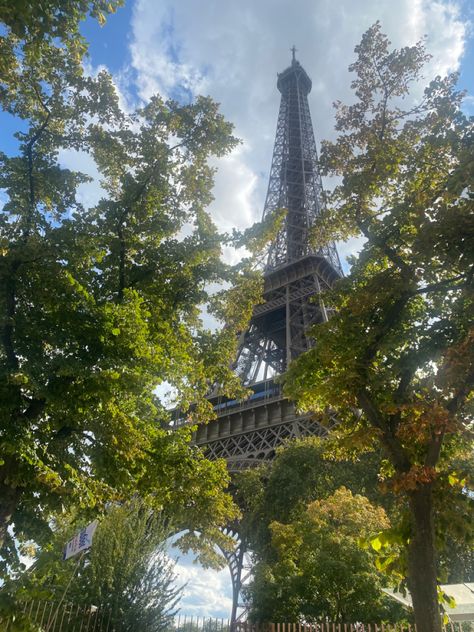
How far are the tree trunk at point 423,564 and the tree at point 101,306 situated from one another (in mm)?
4488

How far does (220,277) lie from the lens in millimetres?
11352

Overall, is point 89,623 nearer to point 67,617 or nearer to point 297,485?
point 67,617

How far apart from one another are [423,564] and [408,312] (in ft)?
13.7

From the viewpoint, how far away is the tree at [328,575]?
45.2 ft

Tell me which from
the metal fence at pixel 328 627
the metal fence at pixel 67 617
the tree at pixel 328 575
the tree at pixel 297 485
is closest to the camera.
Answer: the metal fence at pixel 67 617

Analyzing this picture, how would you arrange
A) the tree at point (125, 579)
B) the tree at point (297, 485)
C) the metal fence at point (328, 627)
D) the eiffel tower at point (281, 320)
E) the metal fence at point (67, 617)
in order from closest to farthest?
1. the metal fence at point (67, 617)
2. the metal fence at point (328, 627)
3. the tree at point (125, 579)
4. the tree at point (297, 485)
5. the eiffel tower at point (281, 320)

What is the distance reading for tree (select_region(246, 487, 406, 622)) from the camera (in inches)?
543

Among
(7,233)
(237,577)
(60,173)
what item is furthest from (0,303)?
(237,577)

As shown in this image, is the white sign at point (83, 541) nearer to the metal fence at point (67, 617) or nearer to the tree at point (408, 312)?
the metal fence at point (67, 617)

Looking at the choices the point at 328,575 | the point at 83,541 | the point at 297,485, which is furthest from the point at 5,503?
the point at 297,485

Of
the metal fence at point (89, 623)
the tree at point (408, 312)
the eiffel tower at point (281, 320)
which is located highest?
the eiffel tower at point (281, 320)

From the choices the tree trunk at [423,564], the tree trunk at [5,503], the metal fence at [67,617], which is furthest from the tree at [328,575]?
the tree trunk at [5,503]

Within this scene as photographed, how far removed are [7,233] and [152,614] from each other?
9.50 meters

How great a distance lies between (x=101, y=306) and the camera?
28.8 ft
